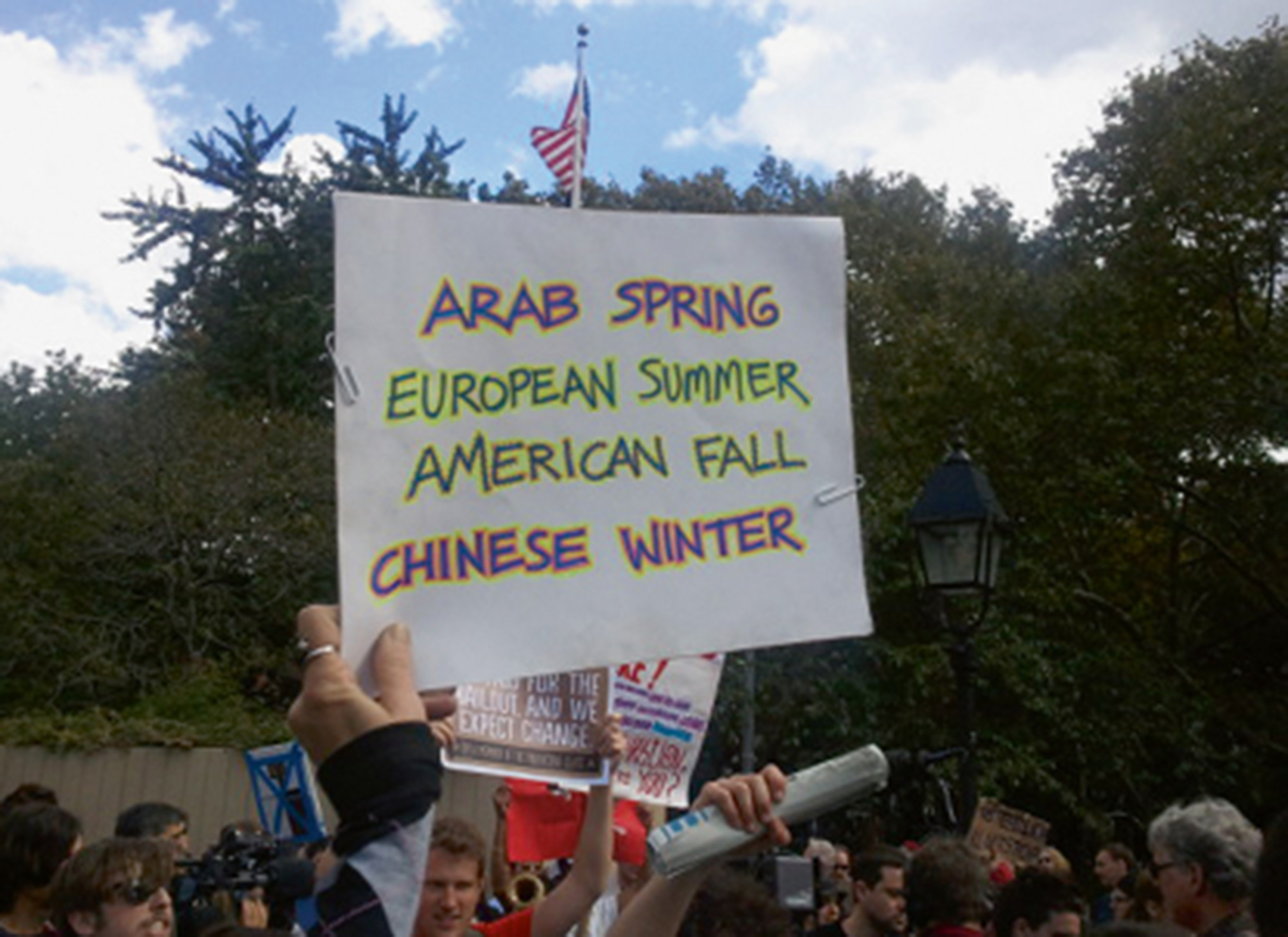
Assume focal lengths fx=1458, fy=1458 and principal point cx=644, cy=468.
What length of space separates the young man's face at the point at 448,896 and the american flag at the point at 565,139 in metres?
1.83

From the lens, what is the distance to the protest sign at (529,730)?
4.28 m

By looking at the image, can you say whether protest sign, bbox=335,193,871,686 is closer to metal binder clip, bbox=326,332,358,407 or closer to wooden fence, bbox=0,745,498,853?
metal binder clip, bbox=326,332,358,407

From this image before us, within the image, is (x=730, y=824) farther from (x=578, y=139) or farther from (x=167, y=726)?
(x=167, y=726)

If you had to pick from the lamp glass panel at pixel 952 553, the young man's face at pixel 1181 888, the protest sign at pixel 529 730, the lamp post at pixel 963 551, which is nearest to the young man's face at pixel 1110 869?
the lamp post at pixel 963 551

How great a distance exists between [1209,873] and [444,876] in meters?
2.35

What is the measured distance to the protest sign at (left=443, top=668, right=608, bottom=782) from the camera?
4.28 metres

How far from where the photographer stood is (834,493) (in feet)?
9.13

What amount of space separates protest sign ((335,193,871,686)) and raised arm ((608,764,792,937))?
369 mm

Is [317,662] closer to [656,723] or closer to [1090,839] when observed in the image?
[656,723]

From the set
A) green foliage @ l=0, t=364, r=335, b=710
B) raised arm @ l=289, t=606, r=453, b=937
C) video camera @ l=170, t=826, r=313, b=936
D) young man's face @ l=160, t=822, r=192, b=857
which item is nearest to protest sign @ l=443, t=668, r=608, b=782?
video camera @ l=170, t=826, r=313, b=936

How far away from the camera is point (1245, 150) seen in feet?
62.1

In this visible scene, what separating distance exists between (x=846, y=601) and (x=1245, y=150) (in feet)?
60.2

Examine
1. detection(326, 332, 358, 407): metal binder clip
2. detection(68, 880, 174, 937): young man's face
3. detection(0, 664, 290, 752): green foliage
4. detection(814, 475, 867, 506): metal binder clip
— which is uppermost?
detection(326, 332, 358, 407): metal binder clip

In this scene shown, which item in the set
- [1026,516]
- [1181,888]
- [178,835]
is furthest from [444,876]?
[1026,516]
